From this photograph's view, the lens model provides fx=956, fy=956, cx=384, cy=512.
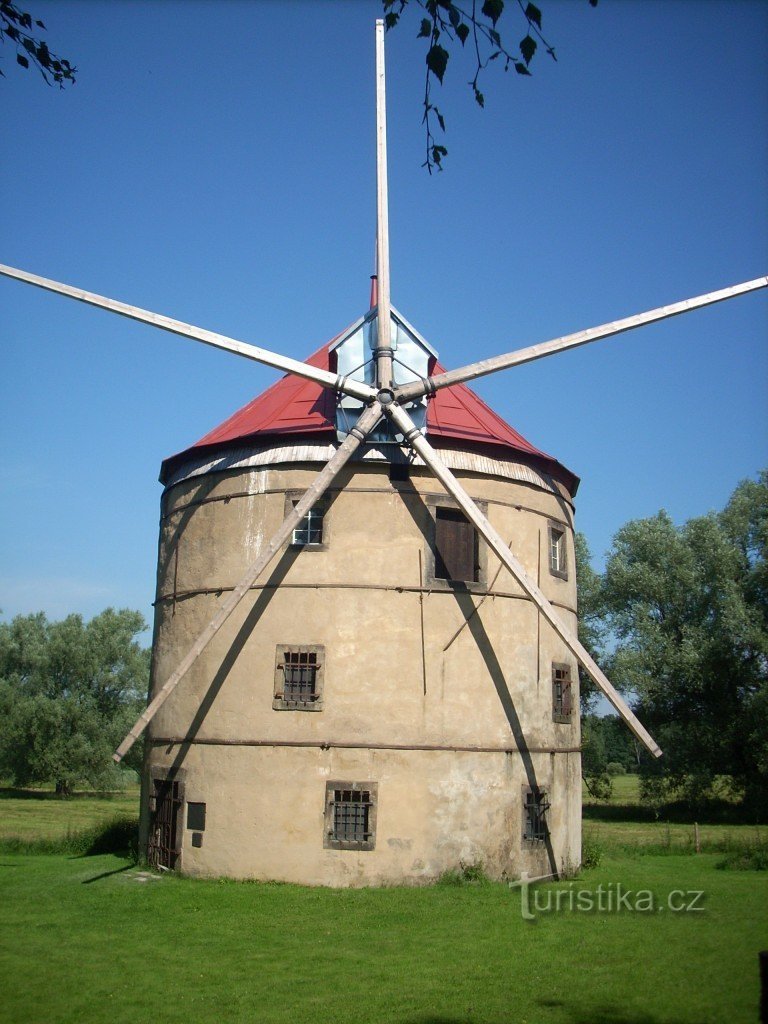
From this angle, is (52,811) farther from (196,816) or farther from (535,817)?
(535,817)

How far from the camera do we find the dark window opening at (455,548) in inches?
693

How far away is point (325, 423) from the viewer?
18031 mm

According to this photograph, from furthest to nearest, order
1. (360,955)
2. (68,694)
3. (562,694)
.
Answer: (68,694), (562,694), (360,955)

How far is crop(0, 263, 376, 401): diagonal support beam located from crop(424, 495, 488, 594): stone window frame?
2.38 meters

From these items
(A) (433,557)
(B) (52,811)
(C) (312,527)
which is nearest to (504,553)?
(A) (433,557)

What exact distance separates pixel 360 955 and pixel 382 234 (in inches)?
494

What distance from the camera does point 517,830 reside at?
1692 cm

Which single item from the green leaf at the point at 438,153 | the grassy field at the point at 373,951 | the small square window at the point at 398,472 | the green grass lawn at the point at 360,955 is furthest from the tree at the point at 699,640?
the green leaf at the point at 438,153

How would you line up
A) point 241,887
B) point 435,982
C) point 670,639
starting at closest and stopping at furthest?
point 435,982, point 241,887, point 670,639

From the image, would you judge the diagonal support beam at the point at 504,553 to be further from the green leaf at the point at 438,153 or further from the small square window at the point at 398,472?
the green leaf at the point at 438,153

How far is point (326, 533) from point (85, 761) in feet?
102

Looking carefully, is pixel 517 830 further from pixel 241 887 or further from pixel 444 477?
pixel 444 477

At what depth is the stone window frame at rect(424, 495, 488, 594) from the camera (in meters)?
Result: 17.4

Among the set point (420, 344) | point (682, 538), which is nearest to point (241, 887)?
point (420, 344)
